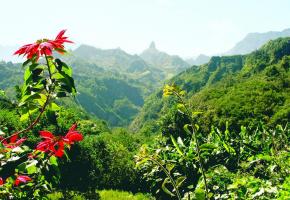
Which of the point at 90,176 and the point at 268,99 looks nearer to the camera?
the point at 90,176

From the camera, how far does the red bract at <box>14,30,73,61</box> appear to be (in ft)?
6.88

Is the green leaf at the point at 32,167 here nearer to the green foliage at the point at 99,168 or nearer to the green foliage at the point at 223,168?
the green foliage at the point at 223,168

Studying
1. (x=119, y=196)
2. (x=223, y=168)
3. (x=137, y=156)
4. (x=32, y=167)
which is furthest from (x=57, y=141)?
(x=119, y=196)

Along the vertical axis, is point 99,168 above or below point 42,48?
below

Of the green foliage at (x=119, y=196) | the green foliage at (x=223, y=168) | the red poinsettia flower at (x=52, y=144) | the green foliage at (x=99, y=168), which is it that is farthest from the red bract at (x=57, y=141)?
the green foliage at (x=99, y=168)

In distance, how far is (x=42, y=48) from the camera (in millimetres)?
2107

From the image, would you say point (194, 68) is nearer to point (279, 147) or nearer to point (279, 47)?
point (279, 47)

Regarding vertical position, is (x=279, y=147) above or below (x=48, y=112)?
below

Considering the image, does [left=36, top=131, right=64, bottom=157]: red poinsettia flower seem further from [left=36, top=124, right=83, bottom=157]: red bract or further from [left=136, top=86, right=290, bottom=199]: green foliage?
[left=136, top=86, right=290, bottom=199]: green foliage

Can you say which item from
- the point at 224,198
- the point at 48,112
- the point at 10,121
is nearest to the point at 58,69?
the point at 48,112

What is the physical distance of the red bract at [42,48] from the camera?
2098 mm

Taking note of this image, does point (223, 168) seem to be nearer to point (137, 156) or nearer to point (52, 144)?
point (137, 156)

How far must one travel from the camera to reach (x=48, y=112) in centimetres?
231

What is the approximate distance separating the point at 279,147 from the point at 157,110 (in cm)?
12553
